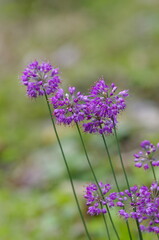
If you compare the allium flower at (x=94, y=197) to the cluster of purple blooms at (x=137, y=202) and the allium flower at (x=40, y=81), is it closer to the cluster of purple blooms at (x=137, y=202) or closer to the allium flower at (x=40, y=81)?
the cluster of purple blooms at (x=137, y=202)

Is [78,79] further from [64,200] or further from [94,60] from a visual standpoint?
[64,200]

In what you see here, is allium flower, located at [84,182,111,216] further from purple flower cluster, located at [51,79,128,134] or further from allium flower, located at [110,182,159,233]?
purple flower cluster, located at [51,79,128,134]

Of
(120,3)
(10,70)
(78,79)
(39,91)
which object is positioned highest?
(120,3)

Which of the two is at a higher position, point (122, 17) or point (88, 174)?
point (122, 17)

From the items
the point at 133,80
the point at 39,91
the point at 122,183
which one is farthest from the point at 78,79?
the point at 39,91

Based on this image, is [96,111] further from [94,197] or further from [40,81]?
[94,197]

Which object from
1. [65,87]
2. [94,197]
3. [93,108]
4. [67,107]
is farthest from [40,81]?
[65,87]
